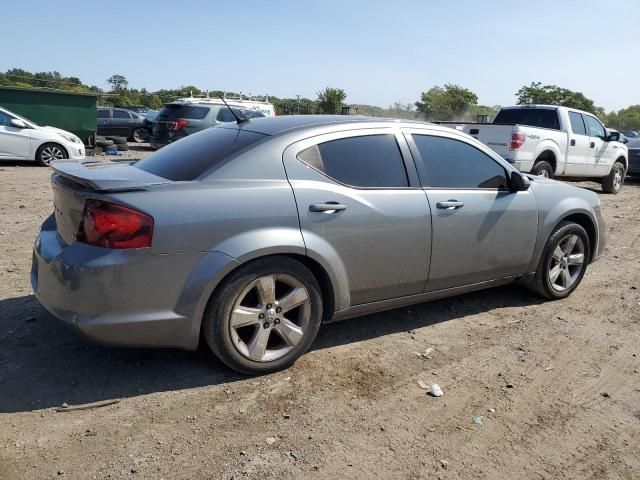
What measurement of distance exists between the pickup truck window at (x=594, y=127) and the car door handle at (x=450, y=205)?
1007cm

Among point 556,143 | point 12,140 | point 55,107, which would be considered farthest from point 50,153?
point 556,143

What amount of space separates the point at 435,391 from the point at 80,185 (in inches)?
97.1

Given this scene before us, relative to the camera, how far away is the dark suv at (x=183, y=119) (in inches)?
616

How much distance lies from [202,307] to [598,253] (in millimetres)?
4061

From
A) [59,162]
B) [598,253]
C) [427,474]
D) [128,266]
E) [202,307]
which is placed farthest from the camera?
[598,253]

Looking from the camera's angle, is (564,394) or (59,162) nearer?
(564,394)

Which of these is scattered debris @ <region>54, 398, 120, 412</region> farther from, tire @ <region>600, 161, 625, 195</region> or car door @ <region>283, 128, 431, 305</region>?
tire @ <region>600, 161, 625, 195</region>

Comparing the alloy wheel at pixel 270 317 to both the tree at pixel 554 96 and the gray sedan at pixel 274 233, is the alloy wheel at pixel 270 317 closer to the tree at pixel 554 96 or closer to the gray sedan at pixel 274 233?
the gray sedan at pixel 274 233

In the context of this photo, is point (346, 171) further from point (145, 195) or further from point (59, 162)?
point (59, 162)

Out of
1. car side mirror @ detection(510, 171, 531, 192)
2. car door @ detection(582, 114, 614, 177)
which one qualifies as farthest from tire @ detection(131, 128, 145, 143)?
car side mirror @ detection(510, 171, 531, 192)

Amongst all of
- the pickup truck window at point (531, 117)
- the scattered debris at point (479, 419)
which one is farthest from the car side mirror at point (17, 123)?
the scattered debris at point (479, 419)

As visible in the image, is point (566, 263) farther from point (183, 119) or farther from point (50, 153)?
point (183, 119)

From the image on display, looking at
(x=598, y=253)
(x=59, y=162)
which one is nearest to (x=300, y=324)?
(x=59, y=162)

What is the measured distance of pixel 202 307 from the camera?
10.3 feet
